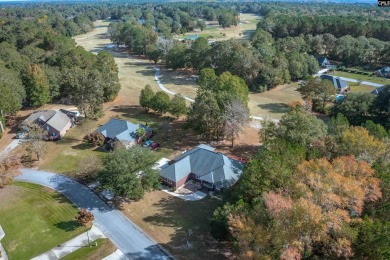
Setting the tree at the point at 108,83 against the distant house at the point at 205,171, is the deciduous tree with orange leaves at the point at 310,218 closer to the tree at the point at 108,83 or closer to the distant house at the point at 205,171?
the distant house at the point at 205,171

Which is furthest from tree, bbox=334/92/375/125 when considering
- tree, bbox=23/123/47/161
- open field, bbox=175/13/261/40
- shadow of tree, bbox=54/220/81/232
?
open field, bbox=175/13/261/40

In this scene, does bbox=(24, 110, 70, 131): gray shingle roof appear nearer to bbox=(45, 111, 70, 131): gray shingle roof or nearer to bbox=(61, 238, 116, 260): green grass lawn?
bbox=(45, 111, 70, 131): gray shingle roof

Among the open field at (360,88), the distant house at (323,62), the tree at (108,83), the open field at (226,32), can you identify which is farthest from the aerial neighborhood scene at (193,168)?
the open field at (226,32)

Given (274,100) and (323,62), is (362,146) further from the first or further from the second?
(323,62)

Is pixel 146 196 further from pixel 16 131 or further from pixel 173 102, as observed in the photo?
pixel 16 131

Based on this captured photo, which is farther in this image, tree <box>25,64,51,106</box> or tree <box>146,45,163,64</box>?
tree <box>146,45,163,64</box>

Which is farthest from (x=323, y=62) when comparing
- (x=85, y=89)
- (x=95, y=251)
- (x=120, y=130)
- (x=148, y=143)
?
(x=95, y=251)
